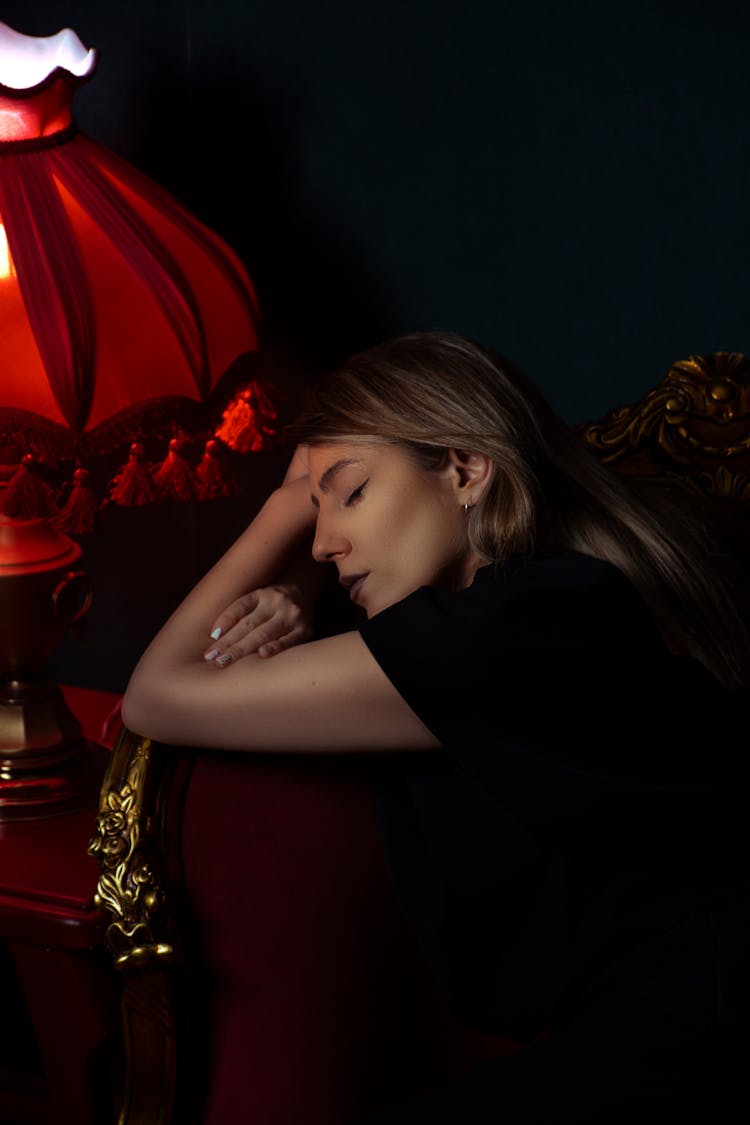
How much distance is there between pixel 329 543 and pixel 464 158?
787 millimetres

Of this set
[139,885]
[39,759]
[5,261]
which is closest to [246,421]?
[5,261]

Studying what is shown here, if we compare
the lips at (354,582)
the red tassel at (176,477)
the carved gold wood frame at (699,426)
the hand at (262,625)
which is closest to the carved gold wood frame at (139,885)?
the hand at (262,625)

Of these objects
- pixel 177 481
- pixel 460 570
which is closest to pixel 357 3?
pixel 177 481

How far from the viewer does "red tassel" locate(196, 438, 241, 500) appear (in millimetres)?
1504

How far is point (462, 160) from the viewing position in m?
1.80

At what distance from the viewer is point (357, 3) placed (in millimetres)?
1797

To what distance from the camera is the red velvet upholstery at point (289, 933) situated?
1171 millimetres

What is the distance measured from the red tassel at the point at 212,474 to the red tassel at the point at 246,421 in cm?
2

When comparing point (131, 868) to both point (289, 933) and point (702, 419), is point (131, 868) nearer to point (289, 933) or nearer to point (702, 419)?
point (289, 933)

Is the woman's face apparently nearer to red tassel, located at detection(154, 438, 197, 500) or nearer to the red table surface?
red tassel, located at detection(154, 438, 197, 500)

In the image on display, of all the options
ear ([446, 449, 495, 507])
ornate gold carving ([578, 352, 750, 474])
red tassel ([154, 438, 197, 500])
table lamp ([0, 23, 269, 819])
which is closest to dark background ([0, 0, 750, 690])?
ornate gold carving ([578, 352, 750, 474])

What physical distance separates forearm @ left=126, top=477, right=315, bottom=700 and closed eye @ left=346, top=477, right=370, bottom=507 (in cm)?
15

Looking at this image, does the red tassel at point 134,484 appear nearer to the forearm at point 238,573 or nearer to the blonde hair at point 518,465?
the forearm at point 238,573

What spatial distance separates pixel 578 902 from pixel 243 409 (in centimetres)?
69
